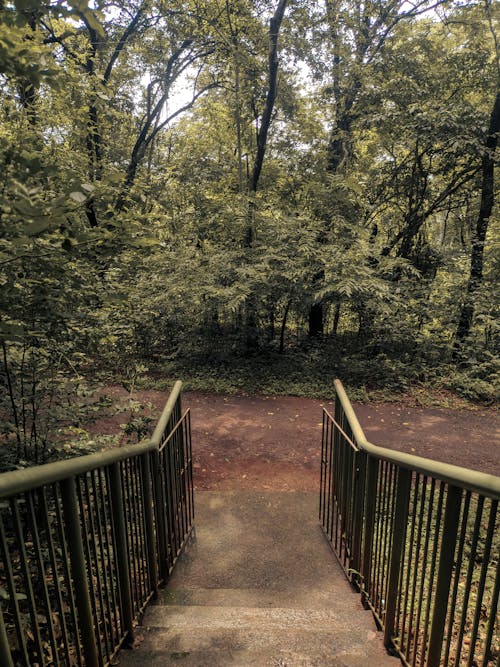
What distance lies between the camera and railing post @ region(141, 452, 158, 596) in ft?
7.98

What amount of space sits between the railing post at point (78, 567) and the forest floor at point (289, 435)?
3.16 metres

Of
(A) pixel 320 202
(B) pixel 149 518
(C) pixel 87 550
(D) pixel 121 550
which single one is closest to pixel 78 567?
(C) pixel 87 550

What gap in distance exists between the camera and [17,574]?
2209 millimetres

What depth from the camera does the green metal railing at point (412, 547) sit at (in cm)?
147

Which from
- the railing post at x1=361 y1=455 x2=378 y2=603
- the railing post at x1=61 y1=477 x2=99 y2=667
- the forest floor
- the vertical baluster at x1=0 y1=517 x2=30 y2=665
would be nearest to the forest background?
the forest floor

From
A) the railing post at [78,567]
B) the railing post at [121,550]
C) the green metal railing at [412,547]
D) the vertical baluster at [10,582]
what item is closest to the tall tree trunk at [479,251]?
the green metal railing at [412,547]

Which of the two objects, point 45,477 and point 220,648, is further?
point 220,648

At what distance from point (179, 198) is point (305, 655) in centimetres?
1099

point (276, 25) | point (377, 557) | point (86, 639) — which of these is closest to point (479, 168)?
point (276, 25)

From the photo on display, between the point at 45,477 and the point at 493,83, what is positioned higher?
the point at 493,83

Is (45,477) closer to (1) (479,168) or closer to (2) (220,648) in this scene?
(2) (220,648)

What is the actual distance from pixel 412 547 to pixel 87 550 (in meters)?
1.52

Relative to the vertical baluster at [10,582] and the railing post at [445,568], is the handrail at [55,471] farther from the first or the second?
the railing post at [445,568]

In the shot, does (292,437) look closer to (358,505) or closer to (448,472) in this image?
(358,505)
